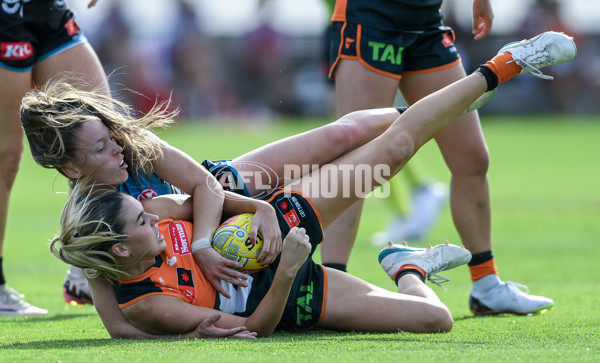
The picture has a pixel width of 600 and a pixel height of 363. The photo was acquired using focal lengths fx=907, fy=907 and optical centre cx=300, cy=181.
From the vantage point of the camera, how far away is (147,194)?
452 centimetres

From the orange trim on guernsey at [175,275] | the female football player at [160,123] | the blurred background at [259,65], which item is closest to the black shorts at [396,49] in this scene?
the female football player at [160,123]

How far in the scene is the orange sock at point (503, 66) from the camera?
4.49 meters

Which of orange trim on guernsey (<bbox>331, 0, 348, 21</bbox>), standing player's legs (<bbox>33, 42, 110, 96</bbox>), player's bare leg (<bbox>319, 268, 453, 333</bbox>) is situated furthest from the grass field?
orange trim on guernsey (<bbox>331, 0, 348, 21</bbox>)

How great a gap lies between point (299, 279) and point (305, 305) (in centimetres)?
13

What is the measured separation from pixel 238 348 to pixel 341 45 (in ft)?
7.10

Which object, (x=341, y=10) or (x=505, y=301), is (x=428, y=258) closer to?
(x=505, y=301)

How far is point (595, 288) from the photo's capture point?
18.6 ft

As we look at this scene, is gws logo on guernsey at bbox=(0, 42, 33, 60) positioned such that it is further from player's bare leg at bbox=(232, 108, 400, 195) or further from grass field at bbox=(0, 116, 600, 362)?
player's bare leg at bbox=(232, 108, 400, 195)

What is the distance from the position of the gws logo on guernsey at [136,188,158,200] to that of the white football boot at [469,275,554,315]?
6.24 ft

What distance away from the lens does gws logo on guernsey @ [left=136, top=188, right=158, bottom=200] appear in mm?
4480

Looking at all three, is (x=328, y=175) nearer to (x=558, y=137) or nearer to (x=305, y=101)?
(x=558, y=137)

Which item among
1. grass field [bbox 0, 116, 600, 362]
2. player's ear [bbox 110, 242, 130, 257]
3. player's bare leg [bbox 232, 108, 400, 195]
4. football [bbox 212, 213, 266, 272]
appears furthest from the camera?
player's bare leg [bbox 232, 108, 400, 195]

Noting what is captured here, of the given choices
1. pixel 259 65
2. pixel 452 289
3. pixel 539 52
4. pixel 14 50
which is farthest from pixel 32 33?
pixel 259 65

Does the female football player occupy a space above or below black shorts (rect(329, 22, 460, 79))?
below
